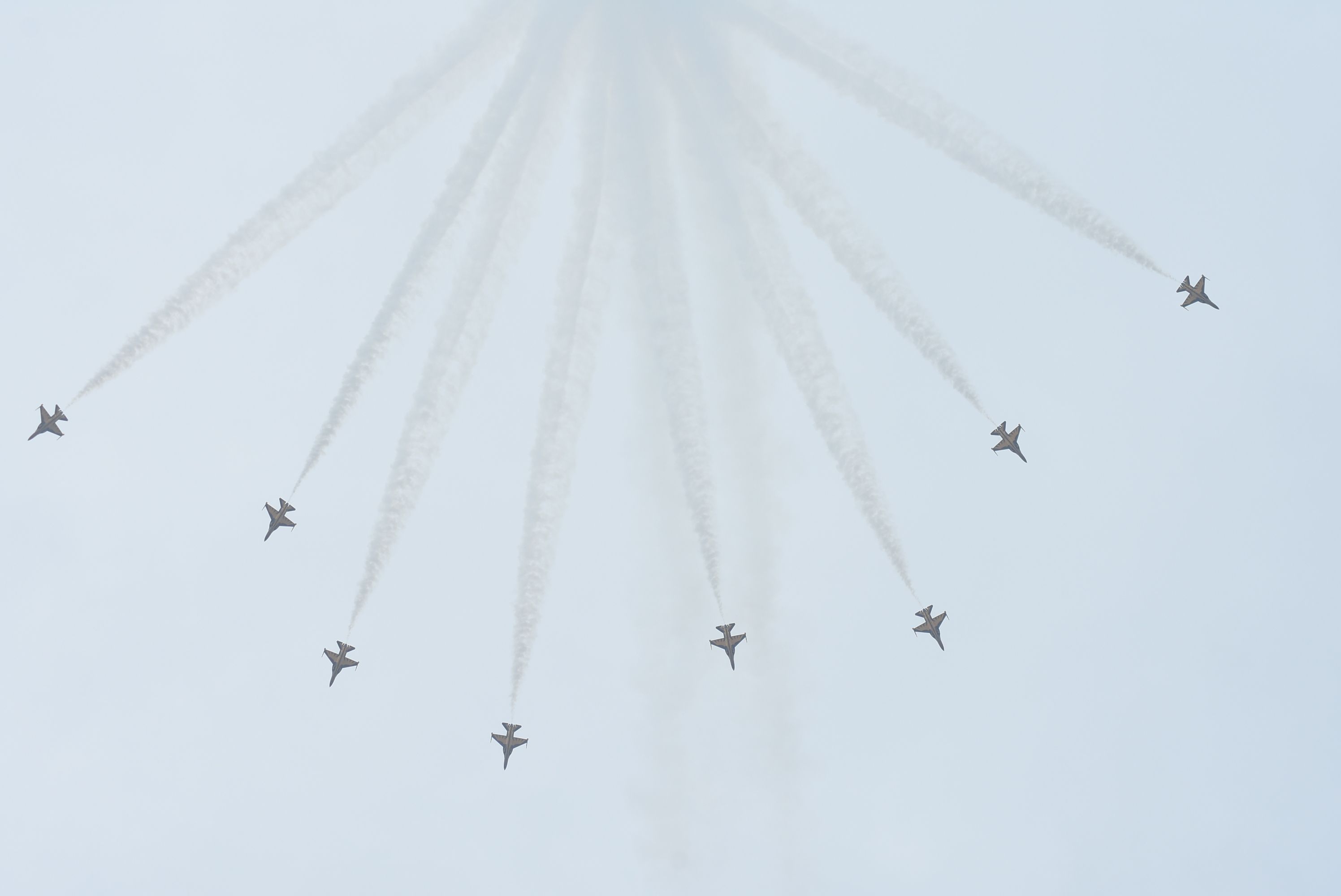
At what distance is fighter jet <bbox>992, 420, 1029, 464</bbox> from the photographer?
38.1 meters

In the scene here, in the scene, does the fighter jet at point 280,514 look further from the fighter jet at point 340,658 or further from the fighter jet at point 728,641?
the fighter jet at point 728,641

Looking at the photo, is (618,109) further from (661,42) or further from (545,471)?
(545,471)

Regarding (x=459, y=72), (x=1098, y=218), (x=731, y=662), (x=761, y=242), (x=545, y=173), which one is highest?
(x=459, y=72)

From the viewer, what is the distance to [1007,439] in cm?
3834

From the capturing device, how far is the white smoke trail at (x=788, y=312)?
106 feet

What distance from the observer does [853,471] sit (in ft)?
107

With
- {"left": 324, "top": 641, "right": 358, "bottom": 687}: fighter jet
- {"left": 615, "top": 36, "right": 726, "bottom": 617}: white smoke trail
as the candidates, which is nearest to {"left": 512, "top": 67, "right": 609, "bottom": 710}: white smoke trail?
{"left": 615, "top": 36, "right": 726, "bottom": 617}: white smoke trail

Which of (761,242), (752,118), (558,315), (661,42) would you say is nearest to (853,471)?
(761,242)

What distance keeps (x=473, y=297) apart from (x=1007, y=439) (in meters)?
22.3

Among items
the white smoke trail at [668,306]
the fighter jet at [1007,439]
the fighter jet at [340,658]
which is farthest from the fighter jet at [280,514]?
the fighter jet at [1007,439]

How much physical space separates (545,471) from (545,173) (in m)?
12.1

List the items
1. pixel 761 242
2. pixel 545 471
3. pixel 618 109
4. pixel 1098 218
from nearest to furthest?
1. pixel 1098 218
2. pixel 545 471
3. pixel 761 242
4. pixel 618 109

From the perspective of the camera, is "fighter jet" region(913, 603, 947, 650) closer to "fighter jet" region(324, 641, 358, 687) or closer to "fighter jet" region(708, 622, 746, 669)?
"fighter jet" region(708, 622, 746, 669)

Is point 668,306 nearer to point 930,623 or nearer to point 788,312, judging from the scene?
point 788,312
